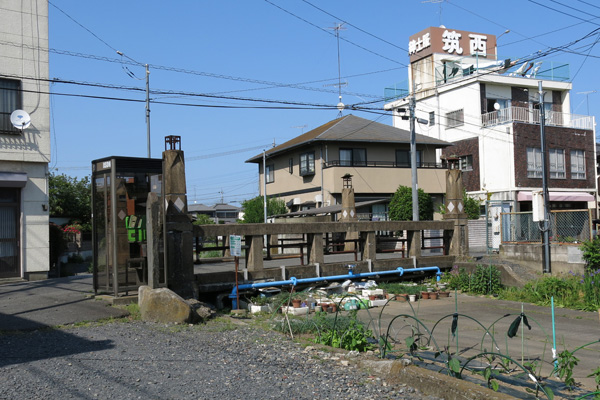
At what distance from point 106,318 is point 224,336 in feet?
7.62

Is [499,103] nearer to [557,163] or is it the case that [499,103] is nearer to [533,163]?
[533,163]

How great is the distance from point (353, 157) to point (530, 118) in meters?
13.9

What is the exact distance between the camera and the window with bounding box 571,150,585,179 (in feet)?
131

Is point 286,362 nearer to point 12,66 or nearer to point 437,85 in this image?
point 12,66

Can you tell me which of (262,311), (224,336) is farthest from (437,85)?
(224,336)

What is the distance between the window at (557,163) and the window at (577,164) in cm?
94

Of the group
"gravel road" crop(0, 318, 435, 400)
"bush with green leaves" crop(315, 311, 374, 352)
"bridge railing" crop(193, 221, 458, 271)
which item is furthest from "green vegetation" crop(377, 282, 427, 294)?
"gravel road" crop(0, 318, 435, 400)

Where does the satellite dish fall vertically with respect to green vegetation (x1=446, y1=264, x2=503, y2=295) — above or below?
above

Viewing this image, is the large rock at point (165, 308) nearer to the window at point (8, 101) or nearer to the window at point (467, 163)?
the window at point (8, 101)

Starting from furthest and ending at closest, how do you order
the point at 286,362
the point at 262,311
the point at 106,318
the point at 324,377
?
1. the point at 262,311
2. the point at 106,318
3. the point at 286,362
4. the point at 324,377

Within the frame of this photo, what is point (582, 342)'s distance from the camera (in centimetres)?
1009

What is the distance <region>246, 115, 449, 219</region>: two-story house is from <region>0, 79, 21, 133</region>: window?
1992cm

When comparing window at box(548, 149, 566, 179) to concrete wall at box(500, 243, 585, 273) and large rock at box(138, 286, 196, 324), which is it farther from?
large rock at box(138, 286, 196, 324)

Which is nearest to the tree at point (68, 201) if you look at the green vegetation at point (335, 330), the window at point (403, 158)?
the window at point (403, 158)
